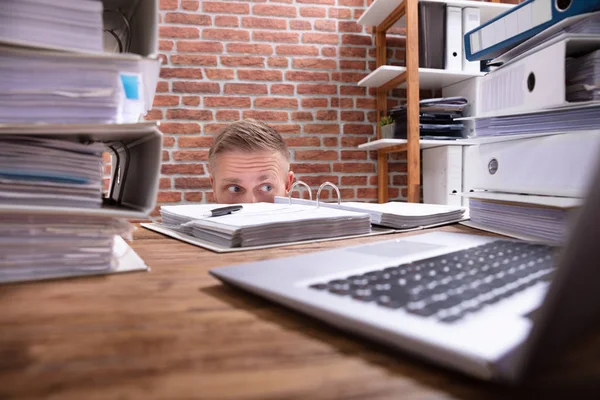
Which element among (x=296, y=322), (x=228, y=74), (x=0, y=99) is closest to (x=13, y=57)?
(x=0, y=99)

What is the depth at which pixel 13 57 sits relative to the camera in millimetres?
466

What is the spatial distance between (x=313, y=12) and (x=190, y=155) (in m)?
1.18

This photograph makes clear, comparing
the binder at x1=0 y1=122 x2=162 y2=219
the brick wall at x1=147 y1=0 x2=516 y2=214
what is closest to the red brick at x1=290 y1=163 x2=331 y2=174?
the brick wall at x1=147 y1=0 x2=516 y2=214

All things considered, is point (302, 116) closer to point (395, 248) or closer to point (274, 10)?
point (274, 10)

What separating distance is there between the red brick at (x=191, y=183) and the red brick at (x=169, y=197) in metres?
0.05

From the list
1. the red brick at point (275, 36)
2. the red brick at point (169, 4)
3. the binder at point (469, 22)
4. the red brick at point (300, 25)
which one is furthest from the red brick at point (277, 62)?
Result: the binder at point (469, 22)

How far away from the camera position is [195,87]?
8.73 feet

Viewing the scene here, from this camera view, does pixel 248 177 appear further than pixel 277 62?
No

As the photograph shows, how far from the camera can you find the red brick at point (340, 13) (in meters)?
2.82

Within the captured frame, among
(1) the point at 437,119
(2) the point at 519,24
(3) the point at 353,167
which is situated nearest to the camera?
(2) the point at 519,24

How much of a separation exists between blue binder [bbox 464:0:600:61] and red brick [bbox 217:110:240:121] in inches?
73.8

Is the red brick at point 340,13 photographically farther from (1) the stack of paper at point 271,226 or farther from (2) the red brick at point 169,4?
(1) the stack of paper at point 271,226

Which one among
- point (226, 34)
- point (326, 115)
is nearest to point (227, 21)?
point (226, 34)

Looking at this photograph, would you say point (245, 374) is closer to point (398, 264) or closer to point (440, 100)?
point (398, 264)
